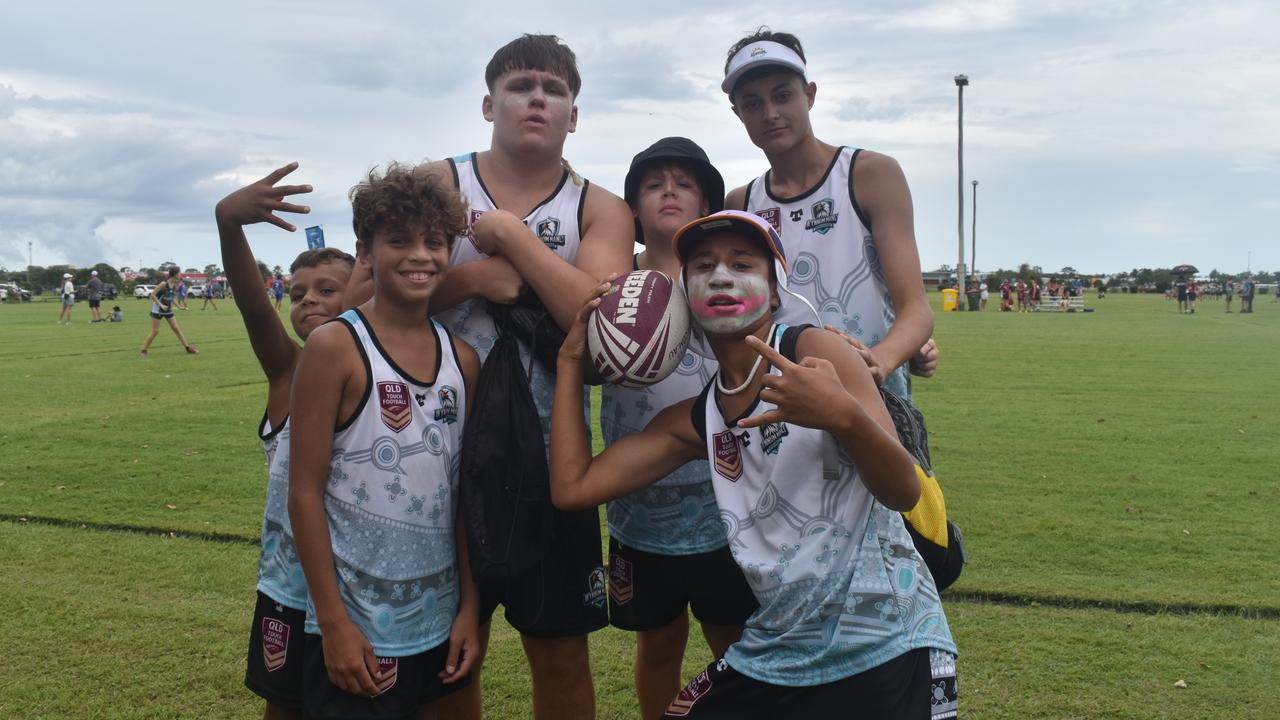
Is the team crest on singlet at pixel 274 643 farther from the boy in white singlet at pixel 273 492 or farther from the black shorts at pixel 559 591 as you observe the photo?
the black shorts at pixel 559 591

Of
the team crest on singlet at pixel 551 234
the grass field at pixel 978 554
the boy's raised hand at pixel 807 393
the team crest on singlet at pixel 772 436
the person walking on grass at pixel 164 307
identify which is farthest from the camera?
the person walking on grass at pixel 164 307

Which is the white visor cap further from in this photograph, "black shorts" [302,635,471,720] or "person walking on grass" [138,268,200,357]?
"person walking on grass" [138,268,200,357]

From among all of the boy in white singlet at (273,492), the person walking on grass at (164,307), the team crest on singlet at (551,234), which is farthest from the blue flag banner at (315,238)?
the person walking on grass at (164,307)

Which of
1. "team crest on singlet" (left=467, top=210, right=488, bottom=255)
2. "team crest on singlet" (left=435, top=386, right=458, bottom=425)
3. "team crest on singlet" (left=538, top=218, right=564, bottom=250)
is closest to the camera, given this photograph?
"team crest on singlet" (left=435, top=386, right=458, bottom=425)

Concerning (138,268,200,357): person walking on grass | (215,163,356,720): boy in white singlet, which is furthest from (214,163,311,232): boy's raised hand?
(138,268,200,357): person walking on grass

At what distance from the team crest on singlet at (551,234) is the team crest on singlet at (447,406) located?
25.9 inches

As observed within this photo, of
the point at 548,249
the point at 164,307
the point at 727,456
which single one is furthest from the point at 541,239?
the point at 164,307

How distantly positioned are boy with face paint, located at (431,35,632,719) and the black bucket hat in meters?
0.16

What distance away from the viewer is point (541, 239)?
335cm

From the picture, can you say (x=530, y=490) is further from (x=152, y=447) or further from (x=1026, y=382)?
(x=1026, y=382)

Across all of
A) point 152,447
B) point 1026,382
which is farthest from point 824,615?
point 1026,382

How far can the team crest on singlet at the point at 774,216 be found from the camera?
3.69 m

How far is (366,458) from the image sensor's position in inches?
114

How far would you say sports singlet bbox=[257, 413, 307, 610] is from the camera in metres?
3.15
